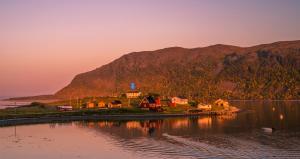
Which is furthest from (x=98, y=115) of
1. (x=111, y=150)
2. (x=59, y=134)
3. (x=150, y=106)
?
(x=111, y=150)

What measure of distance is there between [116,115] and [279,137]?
75.3m

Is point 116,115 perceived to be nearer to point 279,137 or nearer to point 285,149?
point 279,137

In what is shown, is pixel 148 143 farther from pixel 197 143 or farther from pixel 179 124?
pixel 179 124

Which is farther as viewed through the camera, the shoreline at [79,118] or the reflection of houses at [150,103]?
the reflection of houses at [150,103]

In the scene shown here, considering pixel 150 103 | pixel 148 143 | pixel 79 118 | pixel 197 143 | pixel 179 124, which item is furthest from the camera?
pixel 150 103

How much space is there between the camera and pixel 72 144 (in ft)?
256

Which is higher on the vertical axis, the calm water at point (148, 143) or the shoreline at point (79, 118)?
the shoreline at point (79, 118)

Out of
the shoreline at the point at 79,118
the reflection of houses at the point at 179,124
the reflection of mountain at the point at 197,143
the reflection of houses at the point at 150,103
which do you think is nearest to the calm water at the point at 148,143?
the reflection of mountain at the point at 197,143

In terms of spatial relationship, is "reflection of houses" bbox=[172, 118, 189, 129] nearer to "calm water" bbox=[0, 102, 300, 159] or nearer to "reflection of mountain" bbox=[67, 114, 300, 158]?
"calm water" bbox=[0, 102, 300, 159]

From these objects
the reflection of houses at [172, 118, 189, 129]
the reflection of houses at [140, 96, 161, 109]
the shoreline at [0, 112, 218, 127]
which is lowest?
the reflection of houses at [172, 118, 189, 129]

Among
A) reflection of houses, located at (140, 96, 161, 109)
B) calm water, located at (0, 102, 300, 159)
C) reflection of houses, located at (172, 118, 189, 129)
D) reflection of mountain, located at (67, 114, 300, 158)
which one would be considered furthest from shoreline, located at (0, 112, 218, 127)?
reflection of mountain, located at (67, 114, 300, 158)

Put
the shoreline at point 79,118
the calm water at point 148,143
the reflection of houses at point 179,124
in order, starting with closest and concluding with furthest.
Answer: the calm water at point 148,143, the reflection of houses at point 179,124, the shoreline at point 79,118

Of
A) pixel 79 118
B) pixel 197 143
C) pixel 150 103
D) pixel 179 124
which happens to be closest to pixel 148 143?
pixel 197 143

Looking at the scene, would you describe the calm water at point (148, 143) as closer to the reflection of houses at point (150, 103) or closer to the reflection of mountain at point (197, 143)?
the reflection of mountain at point (197, 143)
